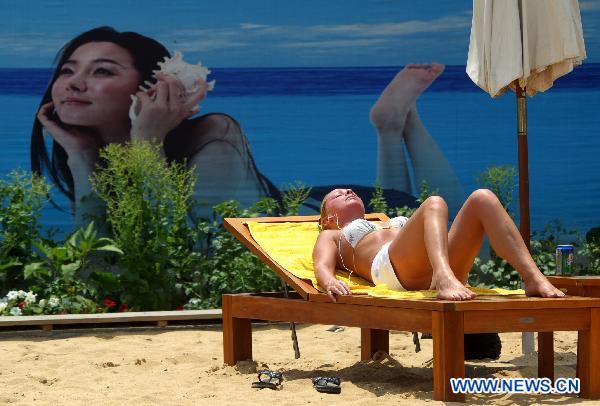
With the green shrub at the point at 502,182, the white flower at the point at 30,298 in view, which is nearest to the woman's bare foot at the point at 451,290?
the white flower at the point at 30,298

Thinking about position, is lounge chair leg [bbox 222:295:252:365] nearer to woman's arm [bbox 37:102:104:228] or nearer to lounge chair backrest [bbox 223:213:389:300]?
lounge chair backrest [bbox 223:213:389:300]

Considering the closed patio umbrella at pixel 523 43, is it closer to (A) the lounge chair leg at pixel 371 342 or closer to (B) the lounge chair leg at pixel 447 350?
(A) the lounge chair leg at pixel 371 342

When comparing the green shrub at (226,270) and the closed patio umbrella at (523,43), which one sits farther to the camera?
the green shrub at (226,270)

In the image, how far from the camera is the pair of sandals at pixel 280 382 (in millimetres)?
5238

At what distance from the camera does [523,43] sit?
6164 mm

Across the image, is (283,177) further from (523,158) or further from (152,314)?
(523,158)

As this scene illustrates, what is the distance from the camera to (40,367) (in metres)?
6.23

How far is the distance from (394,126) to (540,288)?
4.20 meters

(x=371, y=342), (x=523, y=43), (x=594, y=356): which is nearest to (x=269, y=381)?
(x=371, y=342)

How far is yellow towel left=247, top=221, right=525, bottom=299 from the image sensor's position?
5562mm

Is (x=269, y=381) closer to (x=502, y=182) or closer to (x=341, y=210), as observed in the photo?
(x=341, y=210)

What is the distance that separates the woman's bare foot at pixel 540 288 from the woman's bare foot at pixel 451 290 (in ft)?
0.94

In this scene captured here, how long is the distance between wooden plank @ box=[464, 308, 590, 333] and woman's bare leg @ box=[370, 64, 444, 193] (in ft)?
13.9

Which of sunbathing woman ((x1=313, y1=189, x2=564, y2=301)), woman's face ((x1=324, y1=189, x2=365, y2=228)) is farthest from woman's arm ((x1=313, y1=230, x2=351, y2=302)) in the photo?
woman's face ((x1=324, y1=189, x2=365, y2=228))
